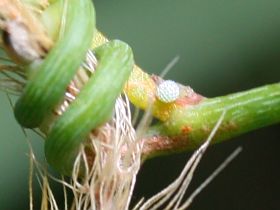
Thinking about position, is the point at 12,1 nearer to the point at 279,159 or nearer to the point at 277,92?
the point at 277,92

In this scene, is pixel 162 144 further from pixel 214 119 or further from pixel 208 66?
pixel 208 66

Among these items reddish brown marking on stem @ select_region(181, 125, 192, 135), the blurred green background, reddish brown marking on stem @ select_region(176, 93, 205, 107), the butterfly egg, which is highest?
the butterfly egg

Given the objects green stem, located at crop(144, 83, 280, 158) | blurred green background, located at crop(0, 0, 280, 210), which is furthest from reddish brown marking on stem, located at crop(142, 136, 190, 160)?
blurred green background, located at crop(0, 0, 280, 210)

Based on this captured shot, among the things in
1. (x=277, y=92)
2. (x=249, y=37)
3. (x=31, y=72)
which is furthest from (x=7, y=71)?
(x=249, y=37)

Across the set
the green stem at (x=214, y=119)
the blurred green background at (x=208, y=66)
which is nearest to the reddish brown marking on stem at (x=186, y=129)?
the green stem at (x=214, y=119)

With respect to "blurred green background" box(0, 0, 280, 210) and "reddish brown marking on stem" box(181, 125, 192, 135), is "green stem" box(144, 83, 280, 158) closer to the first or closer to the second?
"reddish brown marking on stem" box(181, 125, 192, 135)
